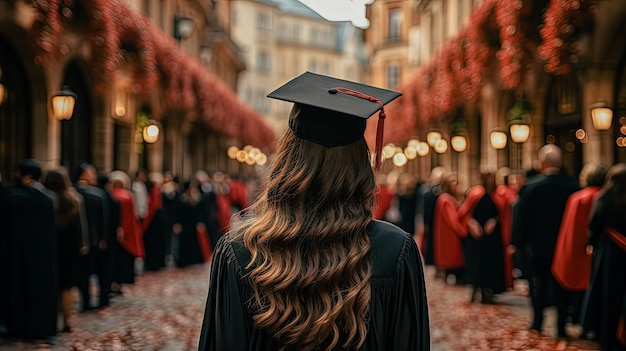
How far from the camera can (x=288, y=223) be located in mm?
2457

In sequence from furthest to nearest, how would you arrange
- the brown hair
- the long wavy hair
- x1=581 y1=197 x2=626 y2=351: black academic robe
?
the brown hair, x1=581 y1=197 x2=626 y2=351: black academic robe, the long wavy hair

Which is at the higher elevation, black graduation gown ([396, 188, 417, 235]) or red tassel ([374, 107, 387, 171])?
red tassel ([374, 107, 387, 171])

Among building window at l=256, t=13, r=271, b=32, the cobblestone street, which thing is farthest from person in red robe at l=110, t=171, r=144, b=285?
building window at l=256, t=13, r=271, b=32

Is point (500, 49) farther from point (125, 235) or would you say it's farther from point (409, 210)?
point (125, 235)

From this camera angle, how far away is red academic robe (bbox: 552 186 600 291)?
26.4 feet

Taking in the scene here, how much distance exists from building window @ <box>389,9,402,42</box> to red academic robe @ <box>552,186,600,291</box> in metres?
43.9

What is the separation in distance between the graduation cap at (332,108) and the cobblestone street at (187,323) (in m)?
5.63

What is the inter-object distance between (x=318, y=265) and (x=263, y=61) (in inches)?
3453

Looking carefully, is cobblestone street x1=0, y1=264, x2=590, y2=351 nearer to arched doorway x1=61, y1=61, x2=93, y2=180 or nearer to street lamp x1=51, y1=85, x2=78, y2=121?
street lamp x1=51, y1=85, x2=78, y2=121

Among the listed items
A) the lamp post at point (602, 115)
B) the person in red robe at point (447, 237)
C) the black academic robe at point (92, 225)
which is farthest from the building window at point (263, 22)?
the black academic robe at point (92, 225)

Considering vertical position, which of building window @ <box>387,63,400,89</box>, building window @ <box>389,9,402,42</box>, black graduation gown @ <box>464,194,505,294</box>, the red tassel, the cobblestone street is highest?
building window @ <box>389,9,402,42</box>

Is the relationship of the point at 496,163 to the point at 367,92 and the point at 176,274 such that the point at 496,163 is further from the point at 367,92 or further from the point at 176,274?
the point at 367,92

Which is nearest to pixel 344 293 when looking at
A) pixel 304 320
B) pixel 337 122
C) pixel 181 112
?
pixel 304 320

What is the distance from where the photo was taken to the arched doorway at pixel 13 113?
44.8ft
